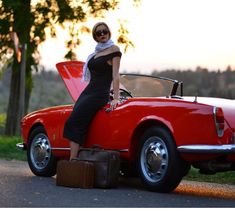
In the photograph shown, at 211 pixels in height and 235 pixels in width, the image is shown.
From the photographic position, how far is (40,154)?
11102mm

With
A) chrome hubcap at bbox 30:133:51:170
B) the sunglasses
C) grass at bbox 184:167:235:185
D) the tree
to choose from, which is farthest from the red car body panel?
the tree

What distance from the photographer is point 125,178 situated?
1087 cm

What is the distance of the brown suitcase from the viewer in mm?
9156

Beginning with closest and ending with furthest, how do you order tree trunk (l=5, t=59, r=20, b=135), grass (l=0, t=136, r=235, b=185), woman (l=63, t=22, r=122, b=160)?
woman (l=63, t=22, r=122, b=160) < grass (l=0, t=136, r=235, b=185) < tree trunk (l=5, t=59, r=20, b=135)

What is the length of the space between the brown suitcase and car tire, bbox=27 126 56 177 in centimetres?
159

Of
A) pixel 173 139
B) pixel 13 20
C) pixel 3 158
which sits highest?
pixel 13 20

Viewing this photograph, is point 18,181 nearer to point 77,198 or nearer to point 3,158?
point 77,198

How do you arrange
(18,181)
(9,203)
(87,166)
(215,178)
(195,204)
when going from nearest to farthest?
(9,203) → (195,204) → (87,166) → (18,181) → (215,178)

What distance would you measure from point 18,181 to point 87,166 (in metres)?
1.12

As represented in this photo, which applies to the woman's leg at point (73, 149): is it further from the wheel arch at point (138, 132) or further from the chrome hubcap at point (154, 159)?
the chrome hubcap at point (154, 159)

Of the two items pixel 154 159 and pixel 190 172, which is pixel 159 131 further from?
pixel 190 172

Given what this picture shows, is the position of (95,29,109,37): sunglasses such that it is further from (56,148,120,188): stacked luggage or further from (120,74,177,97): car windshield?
(56,148,120,188): stacked luggage

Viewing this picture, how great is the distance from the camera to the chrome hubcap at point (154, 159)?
29.2ft

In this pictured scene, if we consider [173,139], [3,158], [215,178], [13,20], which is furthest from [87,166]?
[13,20]
